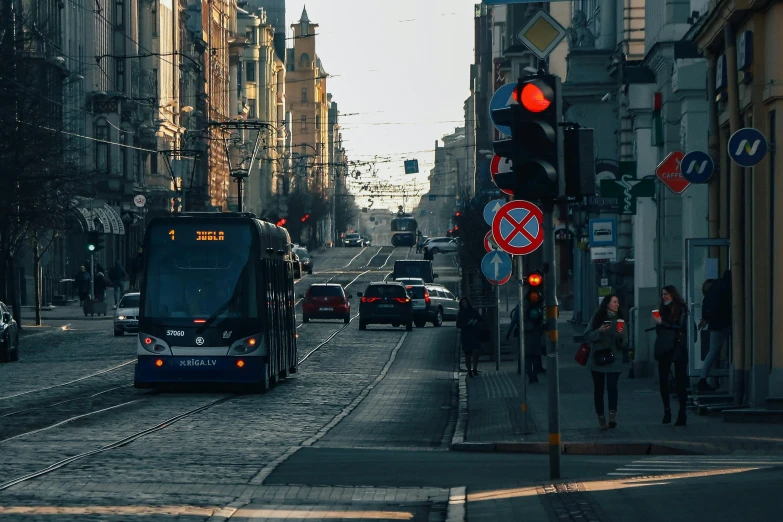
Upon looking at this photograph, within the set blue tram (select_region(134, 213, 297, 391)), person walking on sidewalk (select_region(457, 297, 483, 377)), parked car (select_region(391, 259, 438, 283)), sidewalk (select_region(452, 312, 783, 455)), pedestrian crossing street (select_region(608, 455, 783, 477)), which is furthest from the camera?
parked car (select_region(391, 259, 438, 283))

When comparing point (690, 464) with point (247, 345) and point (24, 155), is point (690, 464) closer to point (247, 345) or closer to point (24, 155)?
point (247, 345)

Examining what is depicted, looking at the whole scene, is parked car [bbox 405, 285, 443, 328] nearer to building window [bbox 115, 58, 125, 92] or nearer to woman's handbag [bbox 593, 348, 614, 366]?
building window [bbox 115, 58, 125, 92]

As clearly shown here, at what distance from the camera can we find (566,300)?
64250mm

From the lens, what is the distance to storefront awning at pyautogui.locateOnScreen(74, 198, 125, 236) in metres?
68.3

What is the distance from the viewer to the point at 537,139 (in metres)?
13.2

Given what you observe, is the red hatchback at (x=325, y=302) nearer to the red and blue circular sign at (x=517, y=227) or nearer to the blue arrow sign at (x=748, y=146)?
the red and blue circular sign at (x=517, y=227)

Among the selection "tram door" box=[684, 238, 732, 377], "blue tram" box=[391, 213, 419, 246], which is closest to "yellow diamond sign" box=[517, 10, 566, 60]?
"tram door" box=[684, 238, 732, 377]

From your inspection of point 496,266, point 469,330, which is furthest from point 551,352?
point 469,330

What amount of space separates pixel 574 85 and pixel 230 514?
2956 centimetres

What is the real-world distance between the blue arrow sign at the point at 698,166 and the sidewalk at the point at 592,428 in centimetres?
305

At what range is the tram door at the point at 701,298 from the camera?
71.9 feet

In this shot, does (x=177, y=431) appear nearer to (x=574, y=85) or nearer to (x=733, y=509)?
(x=733, y=509)

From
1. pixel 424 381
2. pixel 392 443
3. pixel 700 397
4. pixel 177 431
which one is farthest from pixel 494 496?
pixel 424 381

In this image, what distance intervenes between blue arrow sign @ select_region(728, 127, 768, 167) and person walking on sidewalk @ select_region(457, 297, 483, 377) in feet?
47.7
